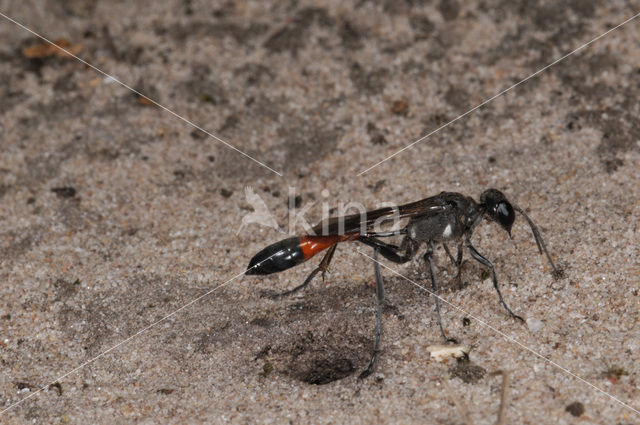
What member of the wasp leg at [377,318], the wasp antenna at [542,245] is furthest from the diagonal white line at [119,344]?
the wasp antenna at [542,245]

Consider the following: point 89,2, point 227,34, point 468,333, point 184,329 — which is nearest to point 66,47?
point 89,2

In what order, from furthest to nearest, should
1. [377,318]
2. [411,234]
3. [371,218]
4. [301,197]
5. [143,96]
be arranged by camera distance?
[143,96]
[301,197]
[411,234]
[371,218]
[377,318]

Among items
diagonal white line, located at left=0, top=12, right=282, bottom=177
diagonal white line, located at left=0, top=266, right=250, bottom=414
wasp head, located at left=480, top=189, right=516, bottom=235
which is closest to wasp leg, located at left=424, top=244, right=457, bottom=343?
wasp head, located at left=480, top=189, right=516, bottom=235

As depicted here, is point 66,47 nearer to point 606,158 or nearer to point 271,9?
point 271,9

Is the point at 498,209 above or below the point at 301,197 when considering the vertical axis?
above

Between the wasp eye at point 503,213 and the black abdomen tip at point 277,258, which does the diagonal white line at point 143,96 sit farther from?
the wasp eye at point 503,213

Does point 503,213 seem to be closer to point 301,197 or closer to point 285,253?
point 285,253

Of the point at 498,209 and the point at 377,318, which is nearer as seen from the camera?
the point at 377,318

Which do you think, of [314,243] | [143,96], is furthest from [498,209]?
[143,96]
